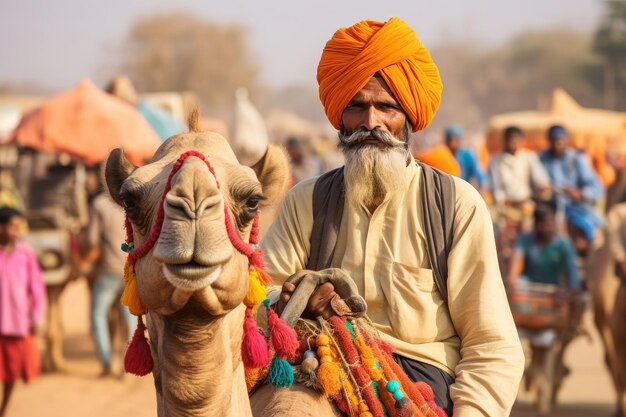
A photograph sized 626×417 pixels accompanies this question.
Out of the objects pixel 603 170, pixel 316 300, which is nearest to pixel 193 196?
pixel 316 300

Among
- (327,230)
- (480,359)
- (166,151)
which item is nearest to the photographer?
(166,151)

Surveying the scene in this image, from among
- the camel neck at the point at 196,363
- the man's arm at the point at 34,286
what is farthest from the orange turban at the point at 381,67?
the man's arm at the point at 34,286

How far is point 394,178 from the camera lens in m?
4.37

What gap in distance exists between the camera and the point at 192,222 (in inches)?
112

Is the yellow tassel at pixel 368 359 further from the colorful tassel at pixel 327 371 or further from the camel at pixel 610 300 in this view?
the camel at pixel 610 300

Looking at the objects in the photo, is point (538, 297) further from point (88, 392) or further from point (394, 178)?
point (394, 178)

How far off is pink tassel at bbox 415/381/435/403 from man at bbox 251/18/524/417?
102mm

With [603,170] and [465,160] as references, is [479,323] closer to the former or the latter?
[465,160]

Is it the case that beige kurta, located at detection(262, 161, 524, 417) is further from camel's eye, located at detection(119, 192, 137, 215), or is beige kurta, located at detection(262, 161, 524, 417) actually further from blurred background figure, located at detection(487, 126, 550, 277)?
blurred background figure, located at detection(487, 126, 550, 277)

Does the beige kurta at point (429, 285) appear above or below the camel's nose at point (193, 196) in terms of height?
below

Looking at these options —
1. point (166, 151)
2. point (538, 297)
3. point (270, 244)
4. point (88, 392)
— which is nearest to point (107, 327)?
point (88, 392)

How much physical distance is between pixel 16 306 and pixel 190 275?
825 cm

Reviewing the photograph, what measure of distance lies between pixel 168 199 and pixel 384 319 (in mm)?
1633

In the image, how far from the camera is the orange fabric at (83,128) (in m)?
14.7
